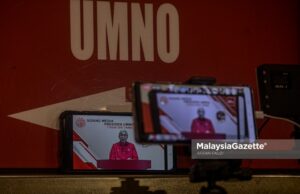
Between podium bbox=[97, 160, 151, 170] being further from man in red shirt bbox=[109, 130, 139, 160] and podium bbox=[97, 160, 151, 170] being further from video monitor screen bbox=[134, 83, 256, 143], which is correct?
video monitor screen bbox=[134, 83, 256, 143]

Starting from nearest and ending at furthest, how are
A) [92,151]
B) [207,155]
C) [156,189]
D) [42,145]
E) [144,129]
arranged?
[144,129] → [207,155] → [156,189] → [92,151] → [42,145]

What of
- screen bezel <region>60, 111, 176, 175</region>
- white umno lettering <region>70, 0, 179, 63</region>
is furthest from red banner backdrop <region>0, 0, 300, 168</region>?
screen bezel <region>60, 111, 176, 175</region>

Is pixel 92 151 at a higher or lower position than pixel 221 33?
lower

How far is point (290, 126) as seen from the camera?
2246 mm

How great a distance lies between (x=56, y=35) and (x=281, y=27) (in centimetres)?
84

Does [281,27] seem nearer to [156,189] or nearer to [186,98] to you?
[156,189]

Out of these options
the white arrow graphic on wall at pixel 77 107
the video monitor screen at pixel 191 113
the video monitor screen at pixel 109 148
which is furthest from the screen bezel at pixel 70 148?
the video monitor screen at pixel 191 113

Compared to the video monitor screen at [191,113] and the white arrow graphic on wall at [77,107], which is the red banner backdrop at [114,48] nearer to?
the white arrow graphic on wall at [77,107]

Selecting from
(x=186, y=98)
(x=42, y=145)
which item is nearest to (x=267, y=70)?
(x=186, y=98)

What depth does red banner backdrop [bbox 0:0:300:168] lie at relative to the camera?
6.58ft

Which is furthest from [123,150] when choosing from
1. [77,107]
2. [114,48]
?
[114,48]

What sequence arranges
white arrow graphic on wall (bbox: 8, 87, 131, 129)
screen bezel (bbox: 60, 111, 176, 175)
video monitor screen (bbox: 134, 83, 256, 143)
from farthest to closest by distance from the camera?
white arrow graphic on wall (bbox: 8, 87, 131, 129)
screen bezel (bbox: 60, 111, 176, 175)
video monitor screen (bbox: 134, 83, 256, 143)

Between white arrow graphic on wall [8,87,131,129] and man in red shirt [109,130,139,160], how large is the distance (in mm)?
107

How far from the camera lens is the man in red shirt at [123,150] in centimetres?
186
